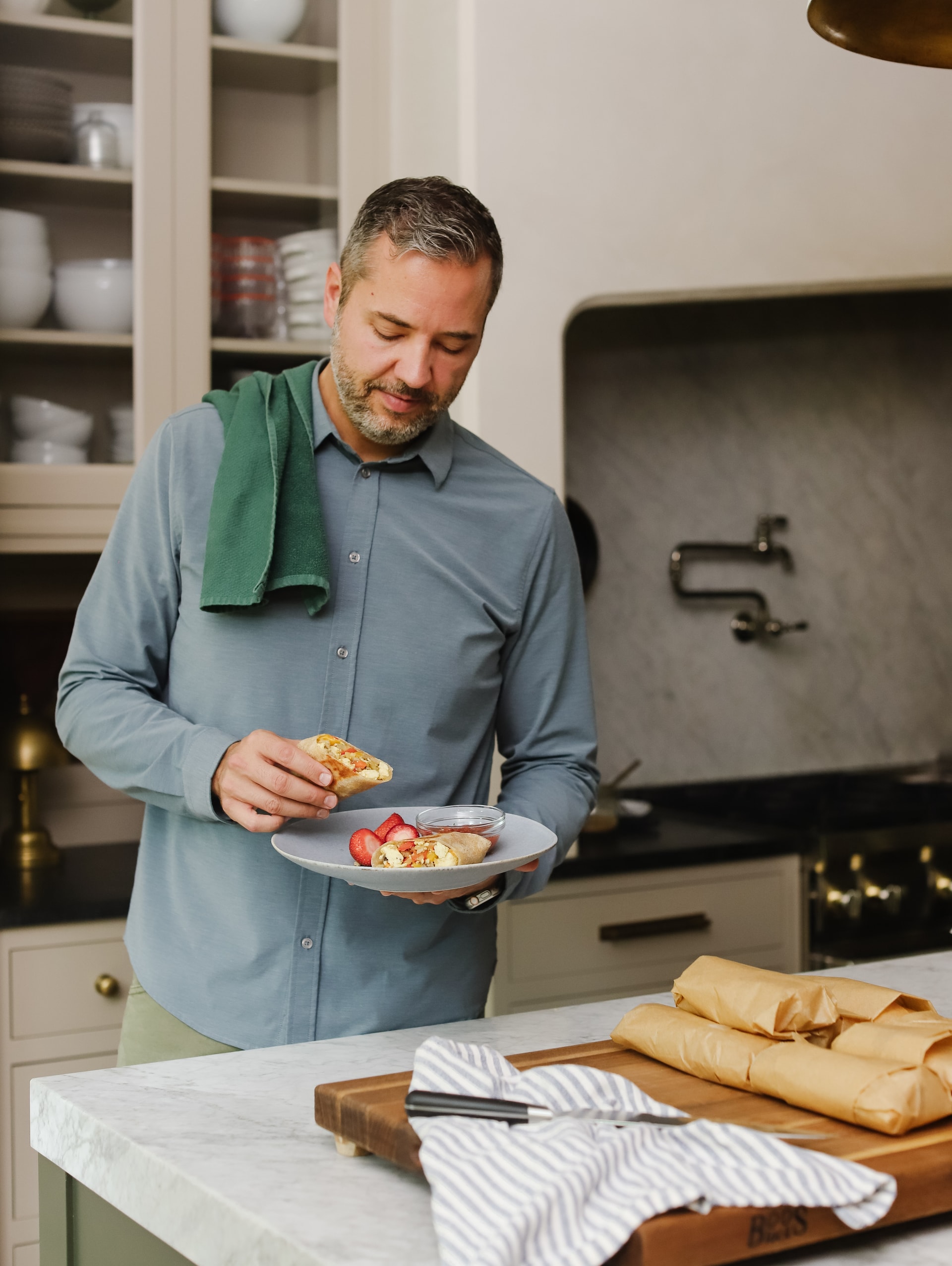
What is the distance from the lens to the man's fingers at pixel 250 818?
1.28 m

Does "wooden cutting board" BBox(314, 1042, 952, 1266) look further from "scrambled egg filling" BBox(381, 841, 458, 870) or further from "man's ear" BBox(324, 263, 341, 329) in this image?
"man's ear" BBox(324, 263, 341, 329)

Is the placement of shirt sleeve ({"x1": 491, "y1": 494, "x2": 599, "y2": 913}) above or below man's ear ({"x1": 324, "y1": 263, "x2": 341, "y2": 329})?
below

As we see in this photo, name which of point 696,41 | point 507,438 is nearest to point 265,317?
point 507,438

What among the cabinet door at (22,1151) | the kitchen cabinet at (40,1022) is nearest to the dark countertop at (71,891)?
the kitchen cabinet at (40,1022)

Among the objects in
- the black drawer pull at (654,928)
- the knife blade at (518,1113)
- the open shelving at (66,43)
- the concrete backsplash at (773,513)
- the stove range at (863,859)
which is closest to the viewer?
the knife blade at (518,1113)

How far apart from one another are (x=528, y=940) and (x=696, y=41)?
5.35 feet

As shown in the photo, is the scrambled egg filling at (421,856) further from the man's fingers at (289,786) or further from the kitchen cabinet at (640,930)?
the kitchen cabinet at (640,930)

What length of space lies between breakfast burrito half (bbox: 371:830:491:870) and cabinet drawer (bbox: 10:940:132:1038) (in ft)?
3.89

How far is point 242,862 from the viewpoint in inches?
57.9

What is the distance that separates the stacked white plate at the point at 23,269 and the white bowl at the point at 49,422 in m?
0.14

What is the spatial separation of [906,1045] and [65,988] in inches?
63.5

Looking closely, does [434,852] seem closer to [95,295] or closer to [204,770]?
[204,770]

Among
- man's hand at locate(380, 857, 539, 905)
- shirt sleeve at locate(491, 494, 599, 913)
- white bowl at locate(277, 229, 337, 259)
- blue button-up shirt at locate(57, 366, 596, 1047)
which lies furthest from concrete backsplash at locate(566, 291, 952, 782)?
man's hand at locate(380, 857, 539, 905)

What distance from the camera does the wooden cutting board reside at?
757 mm
